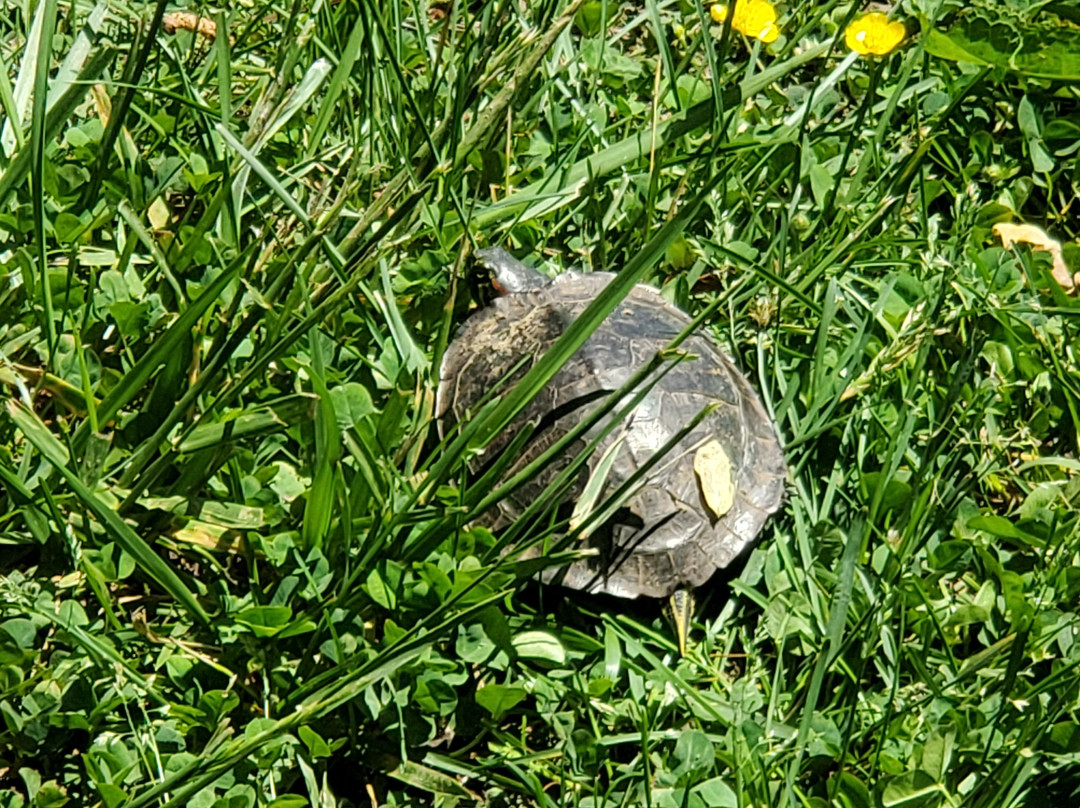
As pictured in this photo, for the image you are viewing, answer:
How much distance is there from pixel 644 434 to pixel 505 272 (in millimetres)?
588

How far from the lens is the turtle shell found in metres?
2.38

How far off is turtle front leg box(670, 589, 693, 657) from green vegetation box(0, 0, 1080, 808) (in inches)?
1.4

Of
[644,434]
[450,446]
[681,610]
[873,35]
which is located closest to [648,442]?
[644,434]

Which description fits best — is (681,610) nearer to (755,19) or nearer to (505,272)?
(505,272)

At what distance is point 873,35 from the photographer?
2709 mm

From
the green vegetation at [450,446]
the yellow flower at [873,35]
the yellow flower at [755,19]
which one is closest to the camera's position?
the green vegetation at [450,446]

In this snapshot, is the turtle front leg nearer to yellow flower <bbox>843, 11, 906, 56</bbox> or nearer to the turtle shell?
the turtle shell

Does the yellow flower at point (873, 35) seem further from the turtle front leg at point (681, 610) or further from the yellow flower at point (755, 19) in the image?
the turtle front leg at point (681, 610)

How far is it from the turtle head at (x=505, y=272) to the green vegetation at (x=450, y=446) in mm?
83

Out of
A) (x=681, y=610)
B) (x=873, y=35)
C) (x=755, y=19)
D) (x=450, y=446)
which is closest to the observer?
(x=450, y=446)

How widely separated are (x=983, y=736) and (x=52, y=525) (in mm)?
1635

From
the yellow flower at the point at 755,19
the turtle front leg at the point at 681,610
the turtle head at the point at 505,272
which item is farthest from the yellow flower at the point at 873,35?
the turtle front leg at the point at 681,610

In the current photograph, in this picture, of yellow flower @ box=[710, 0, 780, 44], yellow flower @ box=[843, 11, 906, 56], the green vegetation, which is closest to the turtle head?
the green vegetation

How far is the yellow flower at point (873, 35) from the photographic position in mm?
2682
